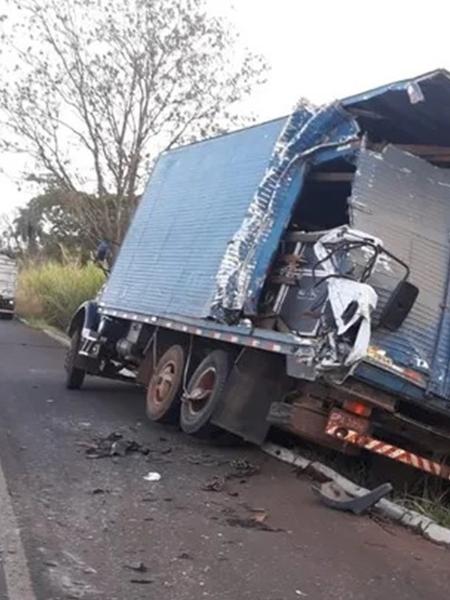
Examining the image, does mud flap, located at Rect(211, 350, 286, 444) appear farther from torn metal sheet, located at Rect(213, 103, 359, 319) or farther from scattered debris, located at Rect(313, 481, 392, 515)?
scattered debris, located at Rect(313, 481, 392, 515)

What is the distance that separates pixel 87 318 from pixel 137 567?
9.08 meters

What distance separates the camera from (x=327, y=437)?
26.9ft

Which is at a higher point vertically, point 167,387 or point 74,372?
point 167,387

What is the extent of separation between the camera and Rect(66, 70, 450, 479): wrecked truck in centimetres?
784

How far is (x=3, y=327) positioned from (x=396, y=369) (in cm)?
2437

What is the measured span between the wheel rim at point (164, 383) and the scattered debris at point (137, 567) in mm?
5194

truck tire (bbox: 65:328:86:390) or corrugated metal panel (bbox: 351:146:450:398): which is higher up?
corrugated metal panel (bbox: 351:146:450:398)

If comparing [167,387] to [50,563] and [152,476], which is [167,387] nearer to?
[152,476]

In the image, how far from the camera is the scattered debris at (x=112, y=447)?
889cm

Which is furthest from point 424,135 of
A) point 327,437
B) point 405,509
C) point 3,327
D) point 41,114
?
point 3,327

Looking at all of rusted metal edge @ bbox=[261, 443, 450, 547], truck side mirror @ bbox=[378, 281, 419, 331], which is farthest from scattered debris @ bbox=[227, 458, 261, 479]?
truck side mirror @ bbox=[378, 281, 419, 331]

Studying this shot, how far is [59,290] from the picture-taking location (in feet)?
93.9

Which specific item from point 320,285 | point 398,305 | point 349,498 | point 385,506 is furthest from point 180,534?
point 320,285

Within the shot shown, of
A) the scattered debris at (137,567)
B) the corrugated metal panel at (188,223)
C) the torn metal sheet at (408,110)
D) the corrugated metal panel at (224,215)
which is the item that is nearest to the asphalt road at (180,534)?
the scattered debris at (137,567)
